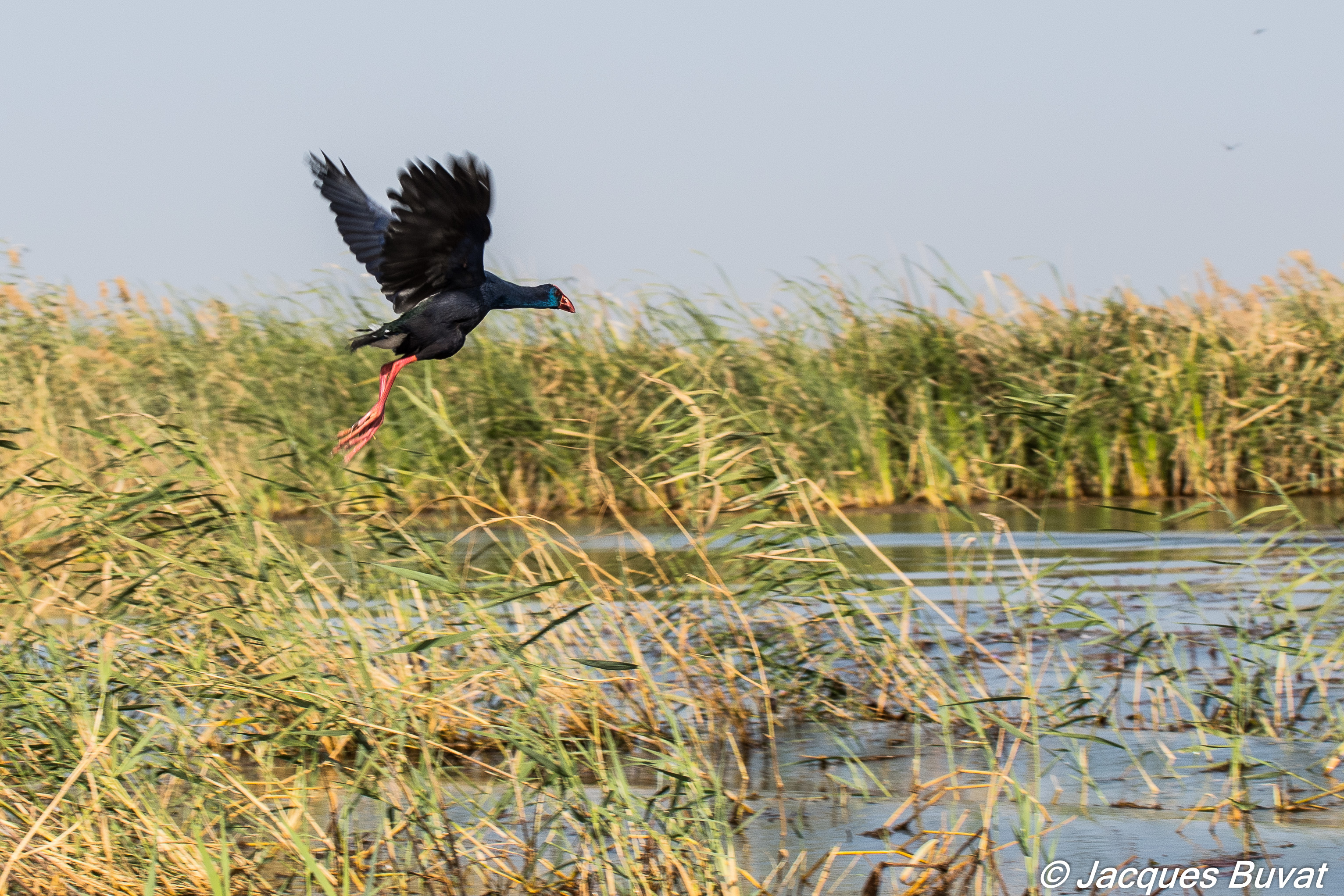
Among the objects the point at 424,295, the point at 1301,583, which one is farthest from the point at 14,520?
the point at 1301,583

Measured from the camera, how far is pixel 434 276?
15.6 ft

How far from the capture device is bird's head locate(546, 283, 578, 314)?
5270 mm

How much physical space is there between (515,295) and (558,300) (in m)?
0.30

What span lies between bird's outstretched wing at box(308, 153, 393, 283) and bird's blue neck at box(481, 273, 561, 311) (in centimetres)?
63

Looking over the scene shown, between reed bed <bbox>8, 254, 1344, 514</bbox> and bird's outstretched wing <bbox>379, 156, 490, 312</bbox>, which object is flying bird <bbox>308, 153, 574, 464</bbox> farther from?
reed bed <bbox>8, 254, 1344, 514</bbox>

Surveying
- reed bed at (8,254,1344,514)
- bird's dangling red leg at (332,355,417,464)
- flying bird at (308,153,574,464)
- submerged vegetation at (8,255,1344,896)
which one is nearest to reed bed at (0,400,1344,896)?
submerged vegetation at (8,255,1344,896)

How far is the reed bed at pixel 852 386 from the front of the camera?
8.83 metres

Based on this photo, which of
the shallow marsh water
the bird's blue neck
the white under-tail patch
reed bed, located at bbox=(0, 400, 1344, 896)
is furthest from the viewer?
the bird's blue neck

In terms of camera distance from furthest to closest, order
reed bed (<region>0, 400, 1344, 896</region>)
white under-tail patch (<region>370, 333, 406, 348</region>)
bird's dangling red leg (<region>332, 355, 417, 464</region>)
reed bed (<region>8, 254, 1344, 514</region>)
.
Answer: reed bed (<region>8, 254, 1344, 514</region>) < white under-tail patch (<region>370, 333, 406, 348</region>) < bird's dangling red leg (<region>332, 355, 417, 464</region>) < reed bed (<region>0, 400, 1344, 896</region>)

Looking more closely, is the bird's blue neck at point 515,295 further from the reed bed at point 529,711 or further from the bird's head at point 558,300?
the reed bed at point 529,711

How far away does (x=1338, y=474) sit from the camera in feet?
27.5

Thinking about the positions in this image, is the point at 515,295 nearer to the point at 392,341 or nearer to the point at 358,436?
the point at 392,341

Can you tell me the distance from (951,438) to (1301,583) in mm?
5197

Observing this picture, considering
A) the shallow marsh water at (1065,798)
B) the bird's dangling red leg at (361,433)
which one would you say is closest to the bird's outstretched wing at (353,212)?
the bird's dangling red leg at (361,433)
